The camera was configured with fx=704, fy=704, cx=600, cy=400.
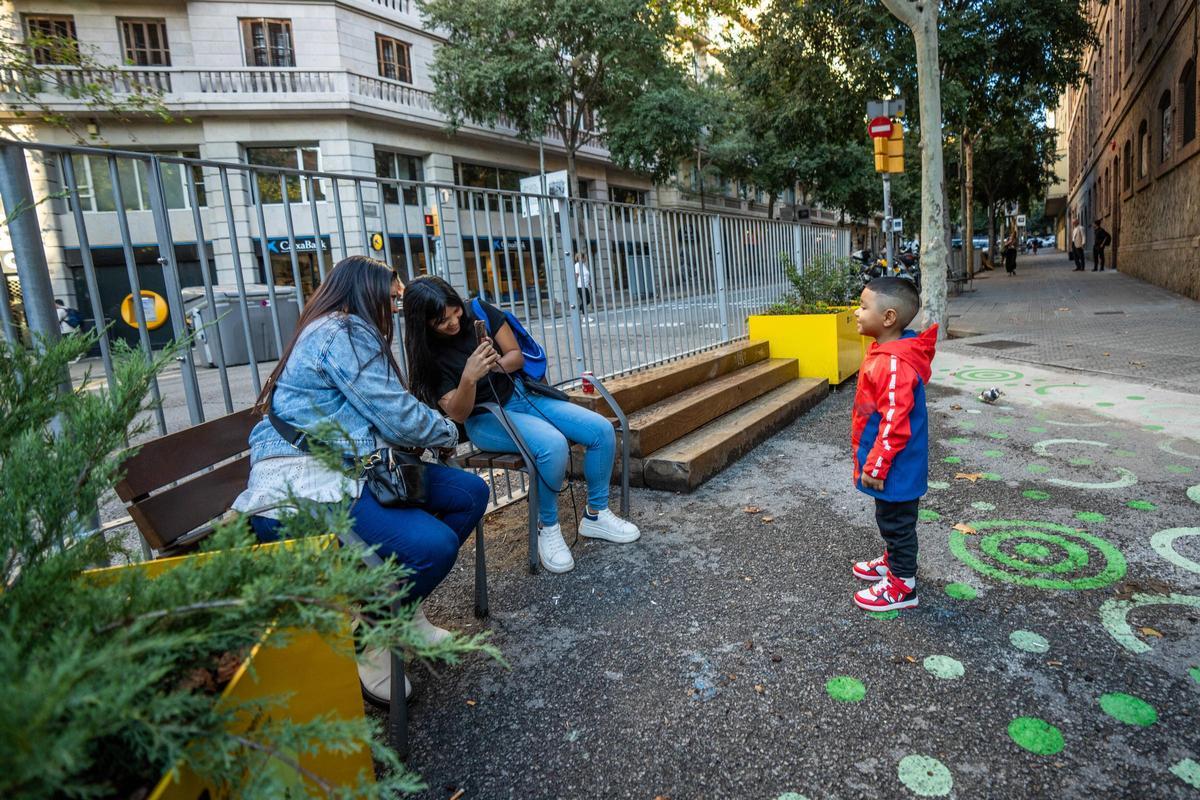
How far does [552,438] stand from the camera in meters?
3.42

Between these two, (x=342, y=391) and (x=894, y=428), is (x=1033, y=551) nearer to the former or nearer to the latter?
(x=894, y=428)

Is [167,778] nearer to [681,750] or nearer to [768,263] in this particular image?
[681,750]

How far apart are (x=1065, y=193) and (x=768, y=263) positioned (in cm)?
5796

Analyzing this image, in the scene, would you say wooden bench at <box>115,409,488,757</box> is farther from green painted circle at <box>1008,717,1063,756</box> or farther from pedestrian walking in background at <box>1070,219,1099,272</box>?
pedestrian walking in background at <box>1070,219,1099,272</box>

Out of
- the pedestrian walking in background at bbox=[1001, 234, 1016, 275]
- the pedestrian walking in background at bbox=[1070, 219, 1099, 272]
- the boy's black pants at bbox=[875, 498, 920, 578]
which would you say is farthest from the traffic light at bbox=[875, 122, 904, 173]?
the pedestrian walking in background at bbox=[1001, 234, 1016, 275]

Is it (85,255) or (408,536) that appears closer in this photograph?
(408,536)

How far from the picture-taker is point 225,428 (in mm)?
2533

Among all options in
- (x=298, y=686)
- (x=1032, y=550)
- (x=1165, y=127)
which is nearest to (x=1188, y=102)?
(x=1165, y=127)

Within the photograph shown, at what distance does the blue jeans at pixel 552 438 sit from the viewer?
3.41 meters

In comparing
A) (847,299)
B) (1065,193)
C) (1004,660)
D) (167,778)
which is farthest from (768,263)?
(1065,193)

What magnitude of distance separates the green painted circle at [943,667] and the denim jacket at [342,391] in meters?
1.97

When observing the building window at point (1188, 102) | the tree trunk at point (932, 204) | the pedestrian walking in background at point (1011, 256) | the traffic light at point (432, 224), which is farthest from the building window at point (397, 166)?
Answer: the pedestrian walking in background at point (1011, 256)

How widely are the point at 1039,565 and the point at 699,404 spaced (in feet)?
8.46

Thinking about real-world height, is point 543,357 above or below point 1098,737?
above
